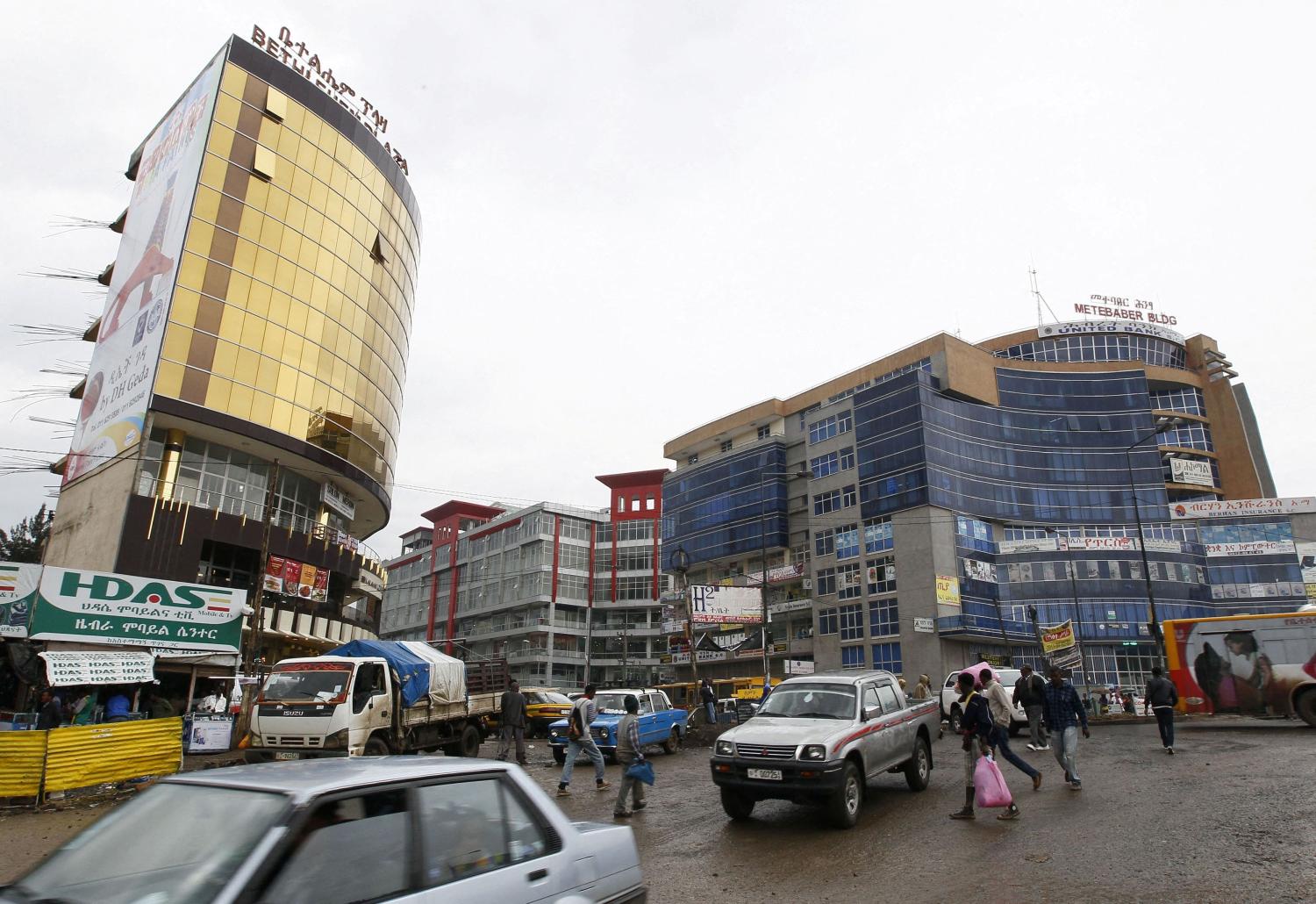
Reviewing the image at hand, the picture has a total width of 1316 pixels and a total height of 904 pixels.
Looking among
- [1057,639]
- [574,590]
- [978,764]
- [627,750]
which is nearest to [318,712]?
[627,750]

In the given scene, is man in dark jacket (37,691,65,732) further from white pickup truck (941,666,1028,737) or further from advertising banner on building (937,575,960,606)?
advertising banner on building (937,575,960,606)

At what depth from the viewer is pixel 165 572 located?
34625 millimetres

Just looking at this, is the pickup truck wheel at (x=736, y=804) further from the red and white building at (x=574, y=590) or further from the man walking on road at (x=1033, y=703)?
the red and white building at (x=574, y=590)

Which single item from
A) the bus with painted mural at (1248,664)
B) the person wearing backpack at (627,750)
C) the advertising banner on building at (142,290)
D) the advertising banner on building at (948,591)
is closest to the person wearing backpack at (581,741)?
the person wearing backpack at (627,750)

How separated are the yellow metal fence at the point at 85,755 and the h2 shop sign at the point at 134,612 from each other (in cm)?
906

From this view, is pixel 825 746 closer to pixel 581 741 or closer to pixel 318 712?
pixel 581 741

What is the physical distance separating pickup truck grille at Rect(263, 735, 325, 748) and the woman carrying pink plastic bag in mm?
10671

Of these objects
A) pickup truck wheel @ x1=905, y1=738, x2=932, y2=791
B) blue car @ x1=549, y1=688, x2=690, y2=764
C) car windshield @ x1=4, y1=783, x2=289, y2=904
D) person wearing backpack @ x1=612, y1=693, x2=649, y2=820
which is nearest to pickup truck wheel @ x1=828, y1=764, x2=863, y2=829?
pickup truck wheel @ x1=905, y1=738, x2=932, y2=791

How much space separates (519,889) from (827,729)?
22.9 feet

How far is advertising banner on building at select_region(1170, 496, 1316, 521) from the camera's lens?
213ft

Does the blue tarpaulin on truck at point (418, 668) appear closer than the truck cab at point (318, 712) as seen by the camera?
No

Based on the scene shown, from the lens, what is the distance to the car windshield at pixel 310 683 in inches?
581

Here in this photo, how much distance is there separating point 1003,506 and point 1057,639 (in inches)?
1401

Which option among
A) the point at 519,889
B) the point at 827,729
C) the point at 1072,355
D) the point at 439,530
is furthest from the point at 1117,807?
the point at 439,530
